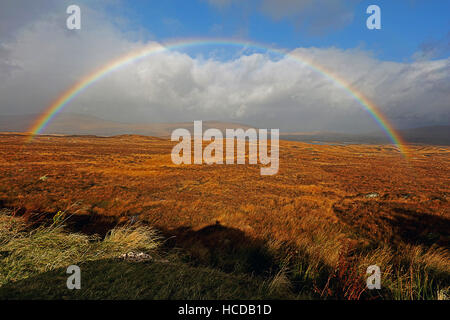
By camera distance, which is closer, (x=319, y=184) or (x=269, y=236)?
(x=269, y=236)

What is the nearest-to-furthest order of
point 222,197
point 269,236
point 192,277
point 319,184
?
point 192,277, point 269,236, point 222,197, point 319,184

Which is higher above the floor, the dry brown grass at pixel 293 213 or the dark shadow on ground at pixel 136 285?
the dark shadow on ground at pixel 136 285

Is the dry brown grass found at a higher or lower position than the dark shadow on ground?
lower

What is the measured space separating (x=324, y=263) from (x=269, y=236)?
211cm

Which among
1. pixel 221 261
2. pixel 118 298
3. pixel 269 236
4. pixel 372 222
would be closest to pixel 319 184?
pixel 372 222

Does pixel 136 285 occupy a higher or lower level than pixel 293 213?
higher

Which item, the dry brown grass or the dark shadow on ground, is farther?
the dry brown grass

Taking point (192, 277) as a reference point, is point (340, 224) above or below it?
below

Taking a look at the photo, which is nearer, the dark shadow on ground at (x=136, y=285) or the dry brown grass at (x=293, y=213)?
the dark shadow on ground at (x=136, y=285)

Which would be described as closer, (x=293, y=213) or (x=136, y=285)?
(x=136, y=285)
